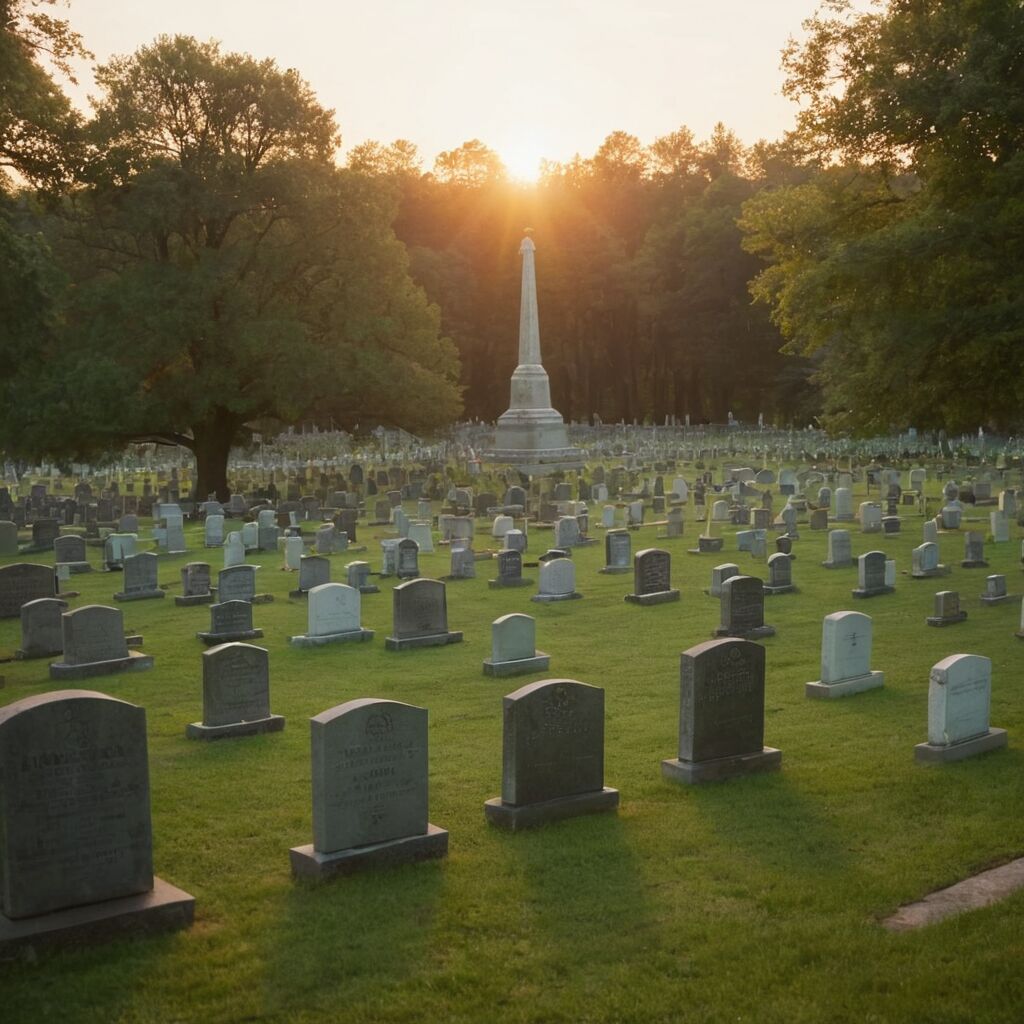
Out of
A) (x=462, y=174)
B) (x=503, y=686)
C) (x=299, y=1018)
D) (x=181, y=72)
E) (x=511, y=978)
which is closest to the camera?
(x=299, y=1018)

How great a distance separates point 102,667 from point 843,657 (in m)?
7.44

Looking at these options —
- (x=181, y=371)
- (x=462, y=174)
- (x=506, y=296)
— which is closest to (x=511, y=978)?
(x=181, y=371)

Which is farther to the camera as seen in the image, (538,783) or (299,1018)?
(538,783)

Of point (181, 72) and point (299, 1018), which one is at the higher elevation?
point (181, 72)

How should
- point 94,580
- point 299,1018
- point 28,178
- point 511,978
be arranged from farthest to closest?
1. point 28,178
2. point 94,580
3. point 511,978
4. point 299,1018

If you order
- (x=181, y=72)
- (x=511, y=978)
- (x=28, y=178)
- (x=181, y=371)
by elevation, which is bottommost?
(x=511, y=978)

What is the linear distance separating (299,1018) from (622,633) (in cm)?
946

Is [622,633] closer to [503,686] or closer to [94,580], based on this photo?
[503,686]

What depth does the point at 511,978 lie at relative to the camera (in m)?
5.88

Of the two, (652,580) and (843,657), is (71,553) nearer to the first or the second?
(652,580)

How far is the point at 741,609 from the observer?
46.3 feet

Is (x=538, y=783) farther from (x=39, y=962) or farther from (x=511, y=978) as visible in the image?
(x=39, y=962)

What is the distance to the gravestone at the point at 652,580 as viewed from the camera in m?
16.6

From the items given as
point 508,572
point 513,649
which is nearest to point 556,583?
point 508,572
